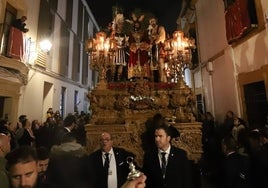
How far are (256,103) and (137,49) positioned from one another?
3933 millimetres

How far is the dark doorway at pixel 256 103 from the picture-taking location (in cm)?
602

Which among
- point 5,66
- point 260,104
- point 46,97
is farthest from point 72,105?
point 260,104

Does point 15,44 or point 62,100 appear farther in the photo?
point 62,100

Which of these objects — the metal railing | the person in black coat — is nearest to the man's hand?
the person in black coat

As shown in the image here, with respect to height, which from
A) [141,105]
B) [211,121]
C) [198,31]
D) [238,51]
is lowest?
[211,121]

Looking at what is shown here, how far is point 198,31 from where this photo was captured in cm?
1092

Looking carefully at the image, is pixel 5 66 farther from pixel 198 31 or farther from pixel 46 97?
pixel 198 31

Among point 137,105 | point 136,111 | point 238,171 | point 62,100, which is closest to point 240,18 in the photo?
point 137,105

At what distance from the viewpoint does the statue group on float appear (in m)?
6.76

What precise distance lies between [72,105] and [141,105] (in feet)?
34.4

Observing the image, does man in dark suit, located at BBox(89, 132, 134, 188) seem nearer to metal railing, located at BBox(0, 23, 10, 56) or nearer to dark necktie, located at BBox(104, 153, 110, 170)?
dark necktie, located at BBox(104, 153, 110, 170)

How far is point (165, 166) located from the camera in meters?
2.40

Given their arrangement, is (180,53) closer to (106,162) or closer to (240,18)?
(240,18)

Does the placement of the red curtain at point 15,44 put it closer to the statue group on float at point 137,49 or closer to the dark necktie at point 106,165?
the statue group on float at point 137,49
